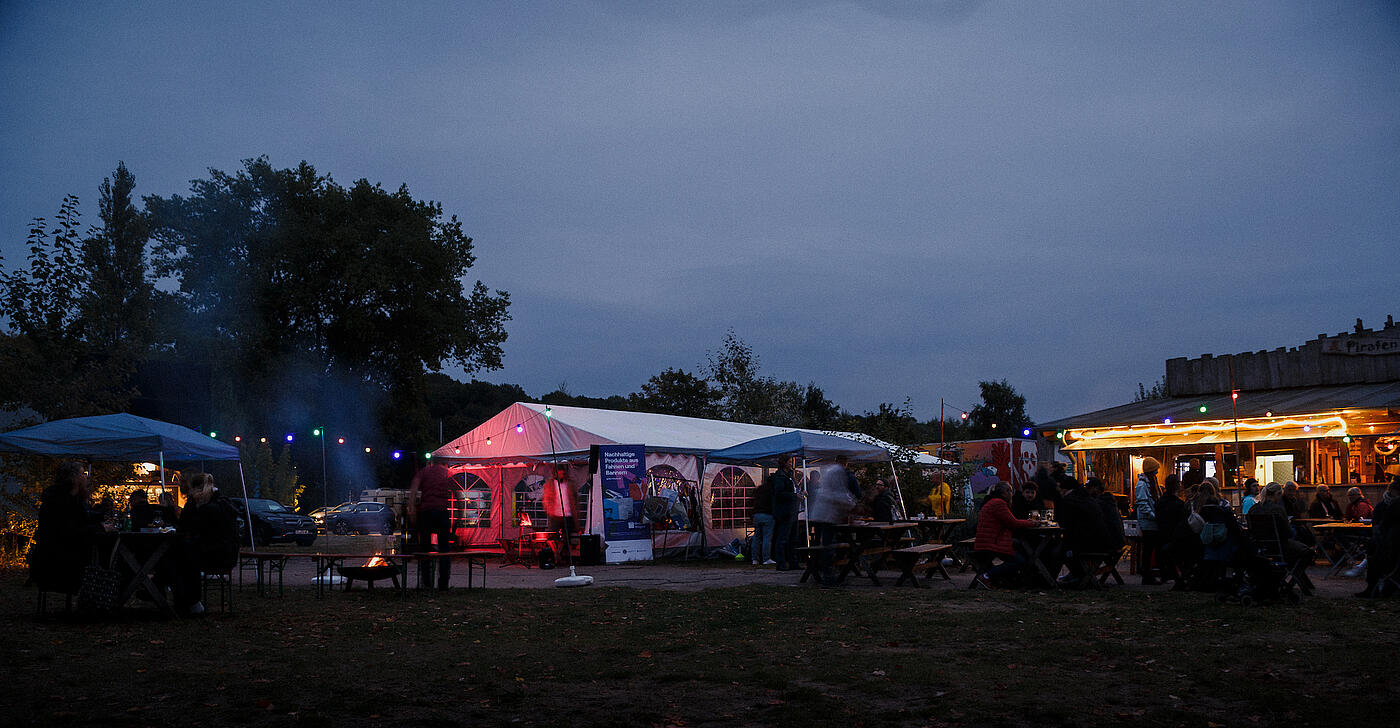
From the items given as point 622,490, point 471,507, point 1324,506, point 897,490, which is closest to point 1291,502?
point 1324,506

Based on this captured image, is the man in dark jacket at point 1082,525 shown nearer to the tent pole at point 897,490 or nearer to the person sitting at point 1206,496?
the person sitting at point 1206,496

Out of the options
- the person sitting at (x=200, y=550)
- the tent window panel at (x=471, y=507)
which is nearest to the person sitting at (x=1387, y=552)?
the person sitting at (x=200, y=550)

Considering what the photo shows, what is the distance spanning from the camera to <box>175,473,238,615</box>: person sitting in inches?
354

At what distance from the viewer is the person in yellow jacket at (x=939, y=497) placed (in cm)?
1755

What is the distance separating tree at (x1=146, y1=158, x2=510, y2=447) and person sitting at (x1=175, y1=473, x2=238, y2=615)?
22123mm

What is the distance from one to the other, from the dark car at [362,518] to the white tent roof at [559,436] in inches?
612

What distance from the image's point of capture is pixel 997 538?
35.9ft

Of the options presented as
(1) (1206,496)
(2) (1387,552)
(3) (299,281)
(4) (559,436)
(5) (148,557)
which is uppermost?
(3) (299,281)

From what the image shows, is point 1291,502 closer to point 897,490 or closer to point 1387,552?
point 1387,552

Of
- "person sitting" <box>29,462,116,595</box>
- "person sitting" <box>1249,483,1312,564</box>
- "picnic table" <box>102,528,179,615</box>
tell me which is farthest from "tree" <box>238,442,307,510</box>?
"person sitting" <box>1249,483,1312,564</box>

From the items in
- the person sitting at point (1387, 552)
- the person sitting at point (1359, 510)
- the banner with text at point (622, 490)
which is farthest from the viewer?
the banner with text at point (622, 490)

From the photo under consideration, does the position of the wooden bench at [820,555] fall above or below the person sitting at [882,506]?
below

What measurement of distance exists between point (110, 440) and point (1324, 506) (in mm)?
16681

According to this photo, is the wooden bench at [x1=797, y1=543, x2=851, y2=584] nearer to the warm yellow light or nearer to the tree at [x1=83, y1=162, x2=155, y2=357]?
the warm yellow light
